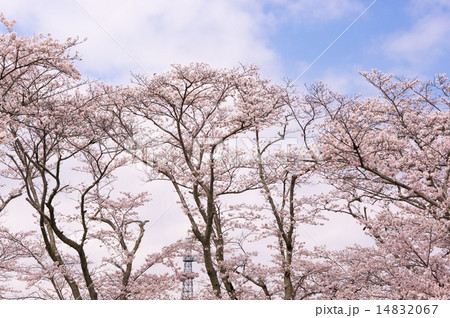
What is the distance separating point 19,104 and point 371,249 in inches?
412

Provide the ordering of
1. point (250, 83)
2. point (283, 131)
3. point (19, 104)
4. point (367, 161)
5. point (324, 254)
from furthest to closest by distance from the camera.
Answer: point (324, 254)
point (283, 131)
point (250, 83)
point (19, 104)
point (367, 161)

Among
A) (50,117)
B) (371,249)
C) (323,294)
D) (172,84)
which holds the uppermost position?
(172,84)

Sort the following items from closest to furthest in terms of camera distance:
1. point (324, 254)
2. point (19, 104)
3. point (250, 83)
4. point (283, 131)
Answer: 1. point (19, 104)
2. point (250, 83)
3. point (283, 131)
4. point (324, 254)

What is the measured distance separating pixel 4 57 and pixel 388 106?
10.4 m

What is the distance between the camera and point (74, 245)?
1157 cm

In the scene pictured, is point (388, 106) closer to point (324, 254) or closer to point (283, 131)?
point (283, 131)

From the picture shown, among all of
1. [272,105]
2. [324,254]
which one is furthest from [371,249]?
[272,105]

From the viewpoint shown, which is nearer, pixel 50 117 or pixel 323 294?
pixel 50 117

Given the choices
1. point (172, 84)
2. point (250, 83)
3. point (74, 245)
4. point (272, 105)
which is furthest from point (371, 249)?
point (74, 245)

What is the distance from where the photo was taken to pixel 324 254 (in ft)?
46.0

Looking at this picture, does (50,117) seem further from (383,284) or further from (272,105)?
(383,284)

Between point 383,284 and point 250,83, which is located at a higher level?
point 250,83

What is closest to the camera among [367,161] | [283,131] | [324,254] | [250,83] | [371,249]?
[367,161]

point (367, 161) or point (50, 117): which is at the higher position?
point (50, 117)
